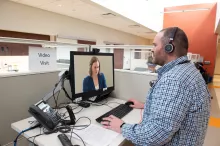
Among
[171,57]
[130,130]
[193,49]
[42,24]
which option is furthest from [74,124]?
[193,49]

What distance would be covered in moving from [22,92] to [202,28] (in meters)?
7.20

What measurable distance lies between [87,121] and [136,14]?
502 centimetres

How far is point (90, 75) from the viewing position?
1.38 meters

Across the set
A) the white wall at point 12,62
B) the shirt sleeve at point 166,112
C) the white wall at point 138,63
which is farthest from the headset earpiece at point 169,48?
the white wall at point 12,62

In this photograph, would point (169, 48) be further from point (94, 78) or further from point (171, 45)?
point (94, 78)

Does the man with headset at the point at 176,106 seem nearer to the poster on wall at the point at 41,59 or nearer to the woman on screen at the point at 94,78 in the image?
the woman on screen at the point at 94,78

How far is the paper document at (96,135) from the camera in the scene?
0.86m

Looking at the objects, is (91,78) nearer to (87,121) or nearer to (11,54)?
(87,121)

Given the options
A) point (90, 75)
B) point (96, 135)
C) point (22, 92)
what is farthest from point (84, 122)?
point (22, 92)

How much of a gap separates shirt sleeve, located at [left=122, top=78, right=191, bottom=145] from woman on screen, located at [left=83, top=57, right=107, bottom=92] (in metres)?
0.69

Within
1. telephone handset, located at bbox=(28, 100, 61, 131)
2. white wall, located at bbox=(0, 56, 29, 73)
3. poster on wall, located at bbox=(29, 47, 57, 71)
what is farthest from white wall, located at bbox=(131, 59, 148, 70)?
telephone handset, located at bbox=(28, 100, 61, 131)

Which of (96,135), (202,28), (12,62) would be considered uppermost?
(202,28)

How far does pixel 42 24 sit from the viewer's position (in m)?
4.89

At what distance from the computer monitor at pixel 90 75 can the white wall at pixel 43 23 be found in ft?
12.3
